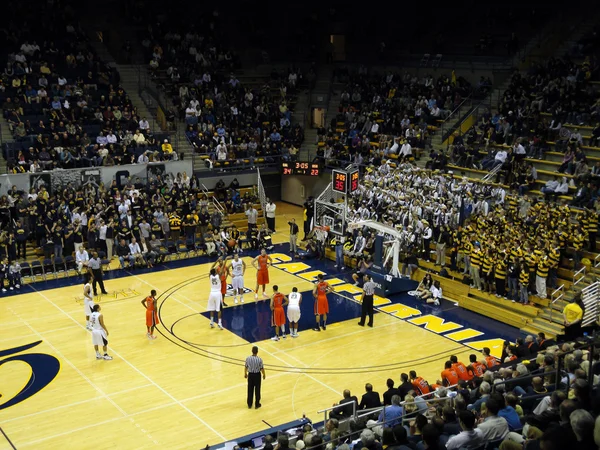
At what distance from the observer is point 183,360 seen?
22.0 meters

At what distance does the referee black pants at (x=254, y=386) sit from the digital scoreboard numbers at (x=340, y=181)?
13145 mm

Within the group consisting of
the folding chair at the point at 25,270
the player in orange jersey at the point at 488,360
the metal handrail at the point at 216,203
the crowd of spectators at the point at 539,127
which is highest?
the crowd of spectators at the point at 539,127

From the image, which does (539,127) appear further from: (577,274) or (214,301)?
(214,301)

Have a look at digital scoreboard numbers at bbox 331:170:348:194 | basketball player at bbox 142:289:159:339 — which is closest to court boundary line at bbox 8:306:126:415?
basketball player at bbox 142:289:159:339

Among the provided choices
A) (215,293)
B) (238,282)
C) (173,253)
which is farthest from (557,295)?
(173,253)

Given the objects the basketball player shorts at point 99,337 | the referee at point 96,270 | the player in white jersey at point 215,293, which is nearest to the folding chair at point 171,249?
the referee at point 96,270

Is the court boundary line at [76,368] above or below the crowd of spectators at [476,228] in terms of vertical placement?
below

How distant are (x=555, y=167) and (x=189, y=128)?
17.2 m

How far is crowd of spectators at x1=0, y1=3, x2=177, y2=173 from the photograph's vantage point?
3403 centimetres

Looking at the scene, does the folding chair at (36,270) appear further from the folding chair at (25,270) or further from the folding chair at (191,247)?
the folding chair at (191,247)

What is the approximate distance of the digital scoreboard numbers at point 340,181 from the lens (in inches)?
1214

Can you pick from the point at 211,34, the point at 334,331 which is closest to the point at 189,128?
the point at 211,34

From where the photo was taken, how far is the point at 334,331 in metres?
24.4

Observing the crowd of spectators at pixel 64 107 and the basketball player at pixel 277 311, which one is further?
the crowd of spectators at pixel 64 107
